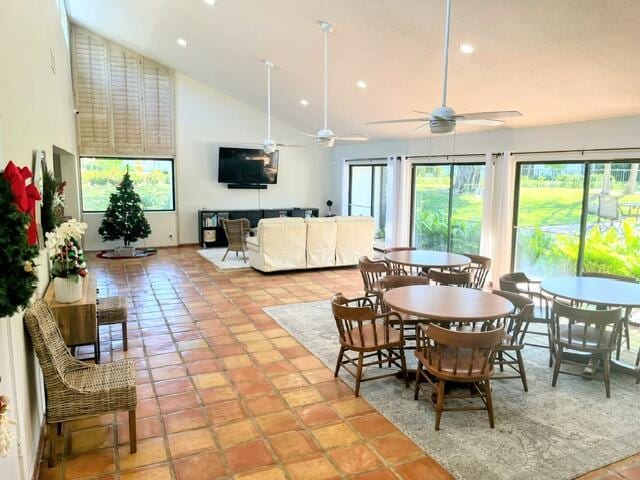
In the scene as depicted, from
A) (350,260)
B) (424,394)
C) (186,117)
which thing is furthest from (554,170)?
(186,117)

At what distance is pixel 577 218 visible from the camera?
6.38 m

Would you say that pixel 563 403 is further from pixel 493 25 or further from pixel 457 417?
pixel 493 25

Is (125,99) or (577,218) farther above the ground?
(125,99)

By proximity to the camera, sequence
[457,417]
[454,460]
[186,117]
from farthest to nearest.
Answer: [186,117], [457,417], [454,460]

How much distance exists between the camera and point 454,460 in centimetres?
296

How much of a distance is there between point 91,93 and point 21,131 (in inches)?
297

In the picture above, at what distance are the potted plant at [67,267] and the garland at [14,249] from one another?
179 centimetres

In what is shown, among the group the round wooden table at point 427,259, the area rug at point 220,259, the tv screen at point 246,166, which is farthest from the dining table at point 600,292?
the tv screen at point 246,166

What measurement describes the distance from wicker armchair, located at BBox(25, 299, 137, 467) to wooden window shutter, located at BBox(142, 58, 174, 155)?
25.8ft

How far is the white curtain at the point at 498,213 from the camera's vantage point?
7051mm

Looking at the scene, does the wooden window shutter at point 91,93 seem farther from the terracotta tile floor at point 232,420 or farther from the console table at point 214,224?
the terracotta tile floor at point 232,420

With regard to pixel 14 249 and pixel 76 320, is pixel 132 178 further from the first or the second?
pixel 14 249

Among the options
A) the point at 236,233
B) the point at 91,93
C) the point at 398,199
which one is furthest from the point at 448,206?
the point at 91,93

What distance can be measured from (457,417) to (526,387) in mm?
819
